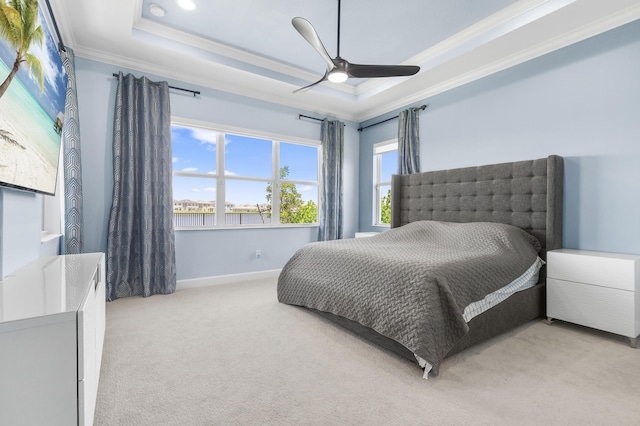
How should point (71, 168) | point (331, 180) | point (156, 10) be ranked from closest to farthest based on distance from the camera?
point (156, 10), point (71, 168), point (331, 180)

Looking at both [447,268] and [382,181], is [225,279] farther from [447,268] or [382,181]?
[447,268]

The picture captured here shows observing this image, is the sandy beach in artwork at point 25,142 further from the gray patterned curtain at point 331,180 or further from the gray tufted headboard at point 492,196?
the gray tufted headboard at point 492,196

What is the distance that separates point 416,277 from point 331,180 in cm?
314

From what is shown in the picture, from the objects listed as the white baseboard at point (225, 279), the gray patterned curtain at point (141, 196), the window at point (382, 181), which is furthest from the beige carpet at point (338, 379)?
the window at point (382, 181)

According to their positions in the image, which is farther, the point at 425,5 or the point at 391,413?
the point at 425,5

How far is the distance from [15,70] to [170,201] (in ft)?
7.39

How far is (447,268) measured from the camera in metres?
2.07

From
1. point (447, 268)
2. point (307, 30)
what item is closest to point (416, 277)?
point (447, 268)

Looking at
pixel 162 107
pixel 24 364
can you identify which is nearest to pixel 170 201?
pixel 162 107

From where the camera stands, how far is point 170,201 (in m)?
3.60

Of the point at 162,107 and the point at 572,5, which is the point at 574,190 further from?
the point at 162,107

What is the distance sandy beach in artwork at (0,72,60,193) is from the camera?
139 cm

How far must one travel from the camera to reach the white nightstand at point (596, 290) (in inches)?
90.1

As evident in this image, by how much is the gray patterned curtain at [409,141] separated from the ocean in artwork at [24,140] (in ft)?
12.5
